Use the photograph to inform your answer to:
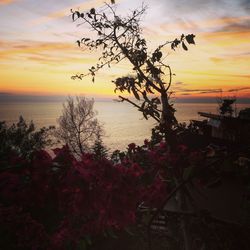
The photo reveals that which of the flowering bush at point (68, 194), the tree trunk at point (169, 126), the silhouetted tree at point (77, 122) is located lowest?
the silhouetted tree at point (77, 122)

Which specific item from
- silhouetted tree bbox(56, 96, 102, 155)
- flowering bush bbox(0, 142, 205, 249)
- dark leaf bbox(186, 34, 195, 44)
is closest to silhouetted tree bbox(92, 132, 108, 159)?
flowering bush bbox(0, 142, 205, 249)

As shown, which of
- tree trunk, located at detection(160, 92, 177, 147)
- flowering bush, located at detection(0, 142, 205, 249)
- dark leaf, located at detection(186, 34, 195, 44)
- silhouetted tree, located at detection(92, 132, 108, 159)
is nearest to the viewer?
flowering bush, located at detection(0, 142, 205, 249)

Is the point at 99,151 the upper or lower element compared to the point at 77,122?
upper

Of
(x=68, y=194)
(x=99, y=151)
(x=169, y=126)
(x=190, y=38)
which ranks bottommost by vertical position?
(x=99, y=151)

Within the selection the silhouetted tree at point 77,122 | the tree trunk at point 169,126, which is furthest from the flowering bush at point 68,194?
the silhouetted tree at point 77,122

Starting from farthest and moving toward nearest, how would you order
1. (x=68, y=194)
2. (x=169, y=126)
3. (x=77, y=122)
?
(x=77, y=122) → (x=169, y=126) → (x=68, y=194)

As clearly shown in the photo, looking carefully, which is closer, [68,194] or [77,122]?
[68,194]

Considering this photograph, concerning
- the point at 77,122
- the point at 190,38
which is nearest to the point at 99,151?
the point at 190,38

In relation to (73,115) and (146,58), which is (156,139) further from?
(73,115)

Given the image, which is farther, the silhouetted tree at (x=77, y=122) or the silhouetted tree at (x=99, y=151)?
the silhouetted tree at (x=77, y=122)

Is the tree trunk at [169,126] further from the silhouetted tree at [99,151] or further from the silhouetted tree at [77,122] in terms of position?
the silhouetted tree at [77,122]

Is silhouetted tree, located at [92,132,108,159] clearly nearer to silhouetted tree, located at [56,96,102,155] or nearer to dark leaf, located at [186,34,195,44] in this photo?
dark leaf, located at [186,34,195,44]

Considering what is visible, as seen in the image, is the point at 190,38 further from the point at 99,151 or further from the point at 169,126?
the point at 99,151

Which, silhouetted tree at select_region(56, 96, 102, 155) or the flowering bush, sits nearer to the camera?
the flowering bush
